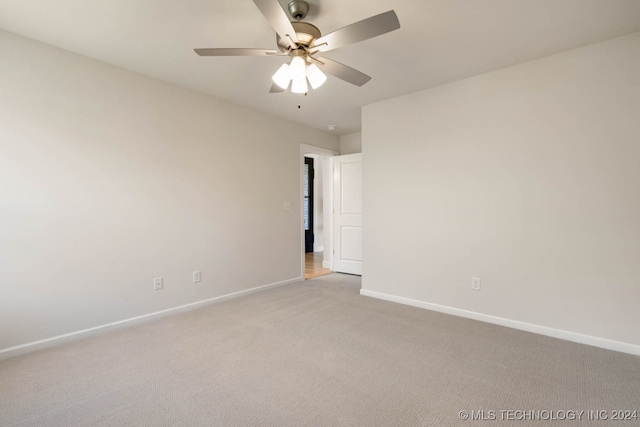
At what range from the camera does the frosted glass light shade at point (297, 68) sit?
1827mm

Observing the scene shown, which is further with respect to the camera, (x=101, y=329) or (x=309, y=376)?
(x=101, y=329)

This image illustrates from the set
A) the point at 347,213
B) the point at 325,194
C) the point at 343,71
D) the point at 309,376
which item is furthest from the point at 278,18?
the point at 325,194

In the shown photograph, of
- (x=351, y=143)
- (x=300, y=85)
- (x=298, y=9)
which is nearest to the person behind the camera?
(x=298, y=9)

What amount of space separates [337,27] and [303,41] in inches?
16.6

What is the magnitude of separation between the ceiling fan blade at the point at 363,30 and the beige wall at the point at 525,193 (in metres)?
1.81

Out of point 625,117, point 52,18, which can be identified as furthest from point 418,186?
point 52,18

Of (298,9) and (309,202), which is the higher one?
(298,9)

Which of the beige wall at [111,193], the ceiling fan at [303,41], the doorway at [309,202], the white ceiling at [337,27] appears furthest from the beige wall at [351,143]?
the ceiling fan at [303,41]

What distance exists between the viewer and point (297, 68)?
6.04ft

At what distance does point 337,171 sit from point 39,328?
4.05 meters

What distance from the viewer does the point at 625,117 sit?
2195mm

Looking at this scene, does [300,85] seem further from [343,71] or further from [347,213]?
[347,213]

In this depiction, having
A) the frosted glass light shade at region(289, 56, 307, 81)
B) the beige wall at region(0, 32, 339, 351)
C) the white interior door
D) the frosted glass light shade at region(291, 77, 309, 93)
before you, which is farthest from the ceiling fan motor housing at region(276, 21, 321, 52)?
the white interior door

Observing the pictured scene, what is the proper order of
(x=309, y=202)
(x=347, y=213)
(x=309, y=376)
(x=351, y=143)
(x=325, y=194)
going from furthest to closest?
(x=309, y=202) → (x=325, y=194) → (x=351, y=143) → (x=347, y=213) → (x=309, y=376)
